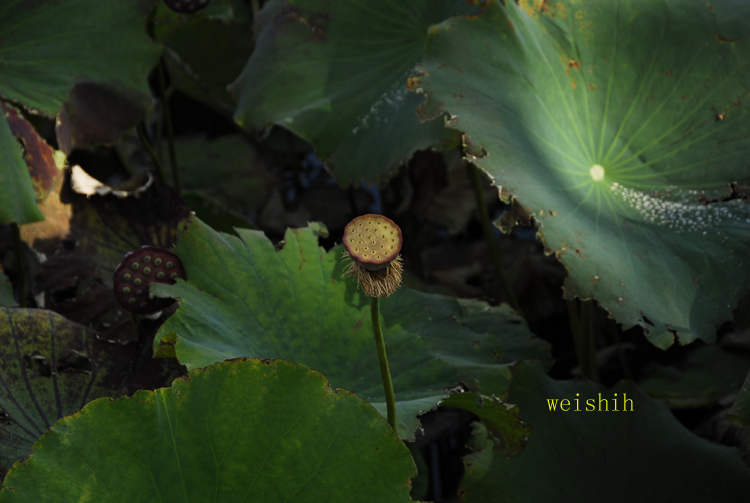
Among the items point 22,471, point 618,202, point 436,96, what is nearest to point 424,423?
point 618,202

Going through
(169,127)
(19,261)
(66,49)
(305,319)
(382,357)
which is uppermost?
(169,127)

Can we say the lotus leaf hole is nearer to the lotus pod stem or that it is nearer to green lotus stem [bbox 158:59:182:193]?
the lotus pod stem

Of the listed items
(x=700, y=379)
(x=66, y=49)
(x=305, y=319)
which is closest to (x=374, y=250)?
(x=305, y=319)

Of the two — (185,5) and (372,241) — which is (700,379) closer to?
(372,241)

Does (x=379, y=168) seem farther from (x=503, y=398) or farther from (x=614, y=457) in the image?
(x=614, y=457)

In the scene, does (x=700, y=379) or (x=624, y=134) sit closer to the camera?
(x=624, y=134)

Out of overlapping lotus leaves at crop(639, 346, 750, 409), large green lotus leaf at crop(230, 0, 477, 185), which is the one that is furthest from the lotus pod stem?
overlapping lotus leaves at crop(639, 346, 750, 409)

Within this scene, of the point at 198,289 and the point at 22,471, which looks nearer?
the point at 22,471
